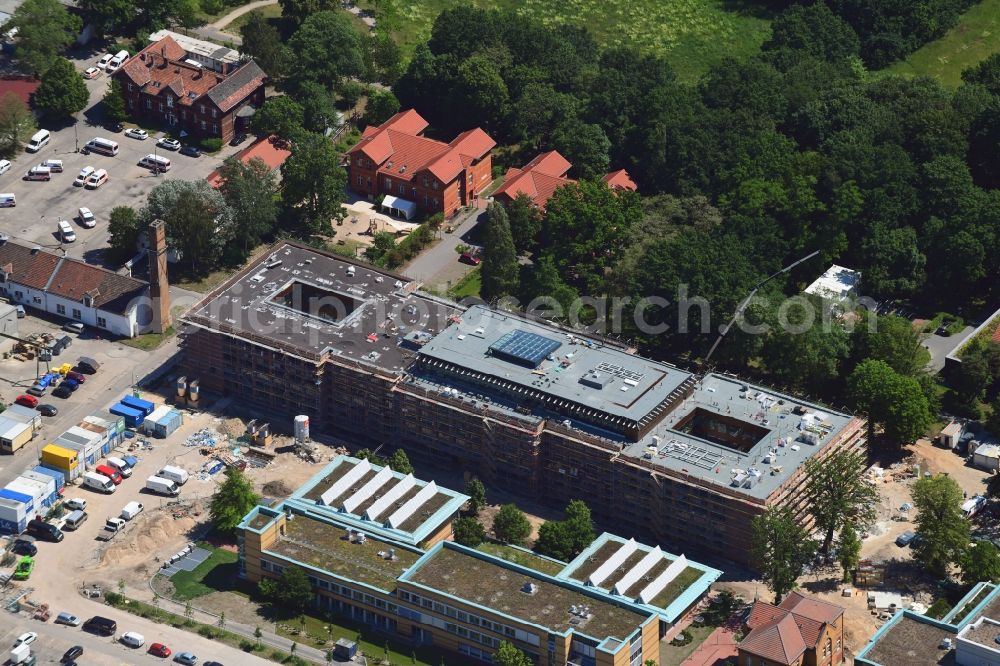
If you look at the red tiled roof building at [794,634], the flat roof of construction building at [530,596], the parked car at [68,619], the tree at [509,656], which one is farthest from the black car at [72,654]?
the red tiled roof building at [794,634]

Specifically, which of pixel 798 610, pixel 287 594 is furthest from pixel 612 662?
pixel 287 594

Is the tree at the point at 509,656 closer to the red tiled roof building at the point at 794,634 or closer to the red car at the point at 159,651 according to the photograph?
the red tiled roof building at the point at 794,634

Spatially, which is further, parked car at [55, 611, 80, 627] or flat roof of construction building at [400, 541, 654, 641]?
parked car at [55, 611, 80, 627]

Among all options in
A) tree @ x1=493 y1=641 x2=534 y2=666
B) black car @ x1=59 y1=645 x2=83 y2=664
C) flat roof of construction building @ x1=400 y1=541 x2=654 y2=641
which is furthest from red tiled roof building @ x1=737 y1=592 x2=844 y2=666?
black car @ x1=59 y1=645 x2=83 y2=664

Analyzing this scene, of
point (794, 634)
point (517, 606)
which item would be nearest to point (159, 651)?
point (517, 606)

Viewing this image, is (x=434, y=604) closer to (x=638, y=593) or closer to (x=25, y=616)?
(x=638, y=593)

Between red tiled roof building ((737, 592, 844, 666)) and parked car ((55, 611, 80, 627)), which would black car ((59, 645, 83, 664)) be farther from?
red tiled roof building ((737, 592, 844, 666))
